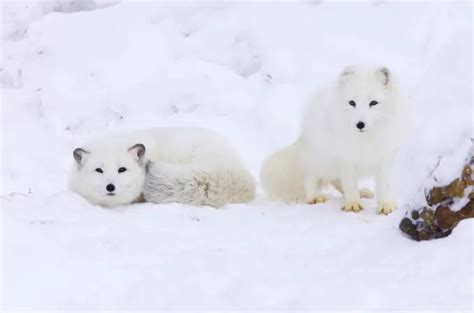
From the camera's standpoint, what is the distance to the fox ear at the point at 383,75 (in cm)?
515

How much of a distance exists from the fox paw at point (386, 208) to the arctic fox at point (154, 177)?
1.13m

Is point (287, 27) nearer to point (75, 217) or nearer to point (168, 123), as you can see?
point (168, 123)

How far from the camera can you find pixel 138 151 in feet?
19.5

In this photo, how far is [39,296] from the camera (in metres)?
3.17

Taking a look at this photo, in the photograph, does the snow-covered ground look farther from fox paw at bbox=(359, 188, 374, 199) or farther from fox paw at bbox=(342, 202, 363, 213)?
fox paw at bbox=(359, 188, 374, 199)

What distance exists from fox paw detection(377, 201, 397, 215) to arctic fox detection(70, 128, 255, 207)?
113cm

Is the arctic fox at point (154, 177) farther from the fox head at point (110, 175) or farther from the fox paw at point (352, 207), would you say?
the fox paw at point (352, 207)

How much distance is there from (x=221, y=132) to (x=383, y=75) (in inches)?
136

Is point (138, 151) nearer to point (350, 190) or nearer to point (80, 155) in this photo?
point (80, 155)

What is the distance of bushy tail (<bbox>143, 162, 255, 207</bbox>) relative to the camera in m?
5.65

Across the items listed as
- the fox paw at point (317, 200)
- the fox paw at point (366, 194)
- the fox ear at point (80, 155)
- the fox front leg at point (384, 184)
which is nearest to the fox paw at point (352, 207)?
the fox front leg at point (384, 184)

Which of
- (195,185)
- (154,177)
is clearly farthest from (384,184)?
(154,177)

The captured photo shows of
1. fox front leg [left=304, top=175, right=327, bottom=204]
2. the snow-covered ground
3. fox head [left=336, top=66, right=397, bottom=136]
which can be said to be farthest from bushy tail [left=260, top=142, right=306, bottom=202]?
fox head [left=336, top=66, right=397, bottom=136]

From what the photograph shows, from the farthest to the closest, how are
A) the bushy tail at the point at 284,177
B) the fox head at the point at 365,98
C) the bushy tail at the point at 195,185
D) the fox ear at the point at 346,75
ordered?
the bushy tail at the point at 284,177, the bushy tail at the point at 195,185, the fox ear at the point at 346,75, the fox head at the point at 365,98
